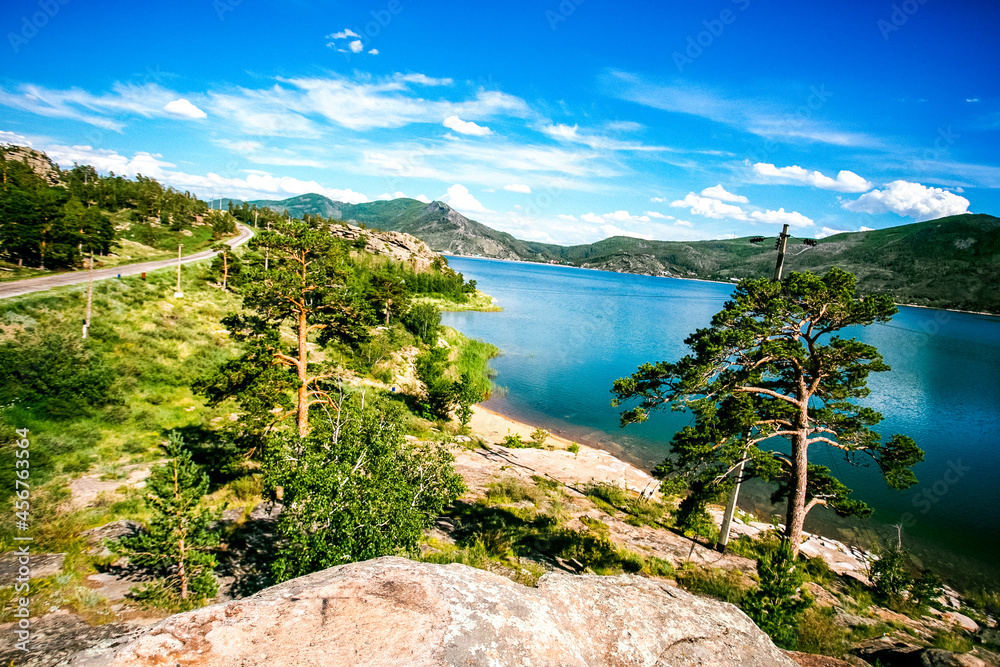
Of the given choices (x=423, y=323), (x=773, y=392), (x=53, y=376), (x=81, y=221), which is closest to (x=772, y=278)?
(x=773, y=392)

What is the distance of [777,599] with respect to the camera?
8.80m

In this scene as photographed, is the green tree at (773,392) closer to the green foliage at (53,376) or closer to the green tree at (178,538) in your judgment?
the green tree at (178,538)

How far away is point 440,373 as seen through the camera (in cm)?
3881

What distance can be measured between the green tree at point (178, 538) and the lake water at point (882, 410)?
89.0 feet

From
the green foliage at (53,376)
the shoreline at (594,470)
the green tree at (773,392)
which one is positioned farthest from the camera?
the shoreline at (594,470)

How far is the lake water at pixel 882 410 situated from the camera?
77.1 ft

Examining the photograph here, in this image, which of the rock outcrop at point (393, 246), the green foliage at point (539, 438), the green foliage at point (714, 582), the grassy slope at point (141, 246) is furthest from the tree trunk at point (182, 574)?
the rock outcrop at point (393, 246)

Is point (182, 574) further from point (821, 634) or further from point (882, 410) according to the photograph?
point (882, 410)

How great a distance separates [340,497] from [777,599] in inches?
378

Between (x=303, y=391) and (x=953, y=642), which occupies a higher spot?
(x=303, y=391)

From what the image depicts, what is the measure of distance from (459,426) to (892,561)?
79.2ft

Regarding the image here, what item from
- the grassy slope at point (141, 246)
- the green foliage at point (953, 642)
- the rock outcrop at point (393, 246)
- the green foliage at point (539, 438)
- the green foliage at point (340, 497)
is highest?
the rock outcrop at point (393, 246)

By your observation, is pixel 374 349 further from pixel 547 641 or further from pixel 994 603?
pixel 994 603

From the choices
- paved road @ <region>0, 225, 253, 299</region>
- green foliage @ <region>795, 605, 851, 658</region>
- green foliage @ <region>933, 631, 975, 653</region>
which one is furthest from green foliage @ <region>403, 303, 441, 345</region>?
green foliage @ <region>933, 631, 975, 653</region>
